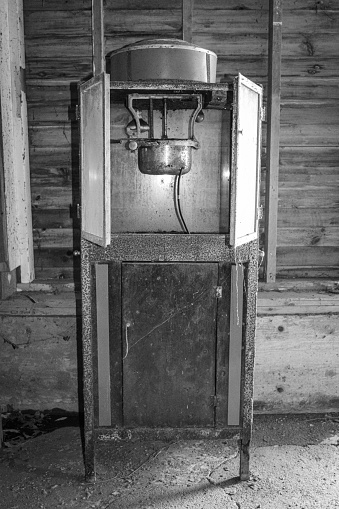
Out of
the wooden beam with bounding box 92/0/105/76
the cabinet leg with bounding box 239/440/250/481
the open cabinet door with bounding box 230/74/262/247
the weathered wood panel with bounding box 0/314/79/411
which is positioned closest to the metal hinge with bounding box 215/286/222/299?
the open cabinet door with bounding box 230/74/262/247

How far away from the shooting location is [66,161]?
105 inches

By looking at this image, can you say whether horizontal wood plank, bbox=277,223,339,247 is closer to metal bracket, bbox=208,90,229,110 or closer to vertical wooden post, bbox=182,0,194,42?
metal bracket, bbox=208,90,229,110

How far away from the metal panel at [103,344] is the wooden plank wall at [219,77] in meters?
0.83

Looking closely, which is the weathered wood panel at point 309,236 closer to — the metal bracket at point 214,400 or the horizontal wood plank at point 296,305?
the horizontal wood plank at point 296,305

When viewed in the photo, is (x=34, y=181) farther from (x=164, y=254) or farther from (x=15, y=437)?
(x=15, y=437)

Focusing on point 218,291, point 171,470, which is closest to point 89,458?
point 171,470

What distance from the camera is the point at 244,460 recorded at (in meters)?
2.10

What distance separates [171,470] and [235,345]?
2.29 ft

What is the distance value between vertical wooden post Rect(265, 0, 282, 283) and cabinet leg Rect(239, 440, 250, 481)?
3.26 feet

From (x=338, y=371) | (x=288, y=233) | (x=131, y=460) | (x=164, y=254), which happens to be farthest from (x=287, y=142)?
(x=131, y=460)

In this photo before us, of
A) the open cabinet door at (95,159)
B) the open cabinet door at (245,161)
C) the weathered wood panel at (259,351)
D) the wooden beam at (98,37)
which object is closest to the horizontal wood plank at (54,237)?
the weathered wood panel at (259,351)

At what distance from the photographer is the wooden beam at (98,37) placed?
2479mm

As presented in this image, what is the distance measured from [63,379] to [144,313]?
37.6 inches

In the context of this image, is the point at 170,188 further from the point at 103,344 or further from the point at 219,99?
the point at 103,344
